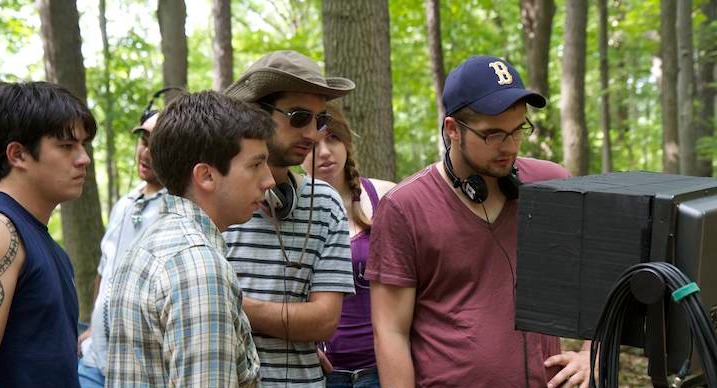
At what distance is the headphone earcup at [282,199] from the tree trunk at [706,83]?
12.1 metres

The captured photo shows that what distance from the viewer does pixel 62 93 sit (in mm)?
2520

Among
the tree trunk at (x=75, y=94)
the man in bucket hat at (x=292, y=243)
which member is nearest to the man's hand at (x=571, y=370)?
the man in bucket hat at (x=292, y=243)

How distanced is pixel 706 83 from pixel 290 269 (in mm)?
16026

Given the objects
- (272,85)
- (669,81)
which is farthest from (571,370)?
(669,81)

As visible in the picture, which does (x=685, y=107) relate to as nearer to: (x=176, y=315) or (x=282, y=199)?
(x=282, y=199)

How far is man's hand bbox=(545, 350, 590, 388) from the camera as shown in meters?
2.57

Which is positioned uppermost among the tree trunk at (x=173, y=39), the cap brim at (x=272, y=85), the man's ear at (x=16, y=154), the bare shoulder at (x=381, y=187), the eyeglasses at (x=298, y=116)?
the tree trunk at (x=173, y=39)

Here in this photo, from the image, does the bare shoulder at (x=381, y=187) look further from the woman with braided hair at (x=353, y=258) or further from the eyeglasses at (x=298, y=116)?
the eyeglasses at (x=298, y=116)

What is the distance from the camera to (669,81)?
10.8 metres

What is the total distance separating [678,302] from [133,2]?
2419 cm

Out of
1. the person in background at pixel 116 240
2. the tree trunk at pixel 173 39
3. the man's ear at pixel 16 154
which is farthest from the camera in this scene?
the tree trunk at pixel 173 39

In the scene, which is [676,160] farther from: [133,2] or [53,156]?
[133,2]

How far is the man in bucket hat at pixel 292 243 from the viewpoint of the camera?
273 centimetres

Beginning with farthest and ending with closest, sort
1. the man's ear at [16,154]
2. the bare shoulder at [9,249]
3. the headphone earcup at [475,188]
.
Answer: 1. the headphone earcup at [475,188]
2. the man's ear at [16,154]
3. the bare shoulder at [9,249]
